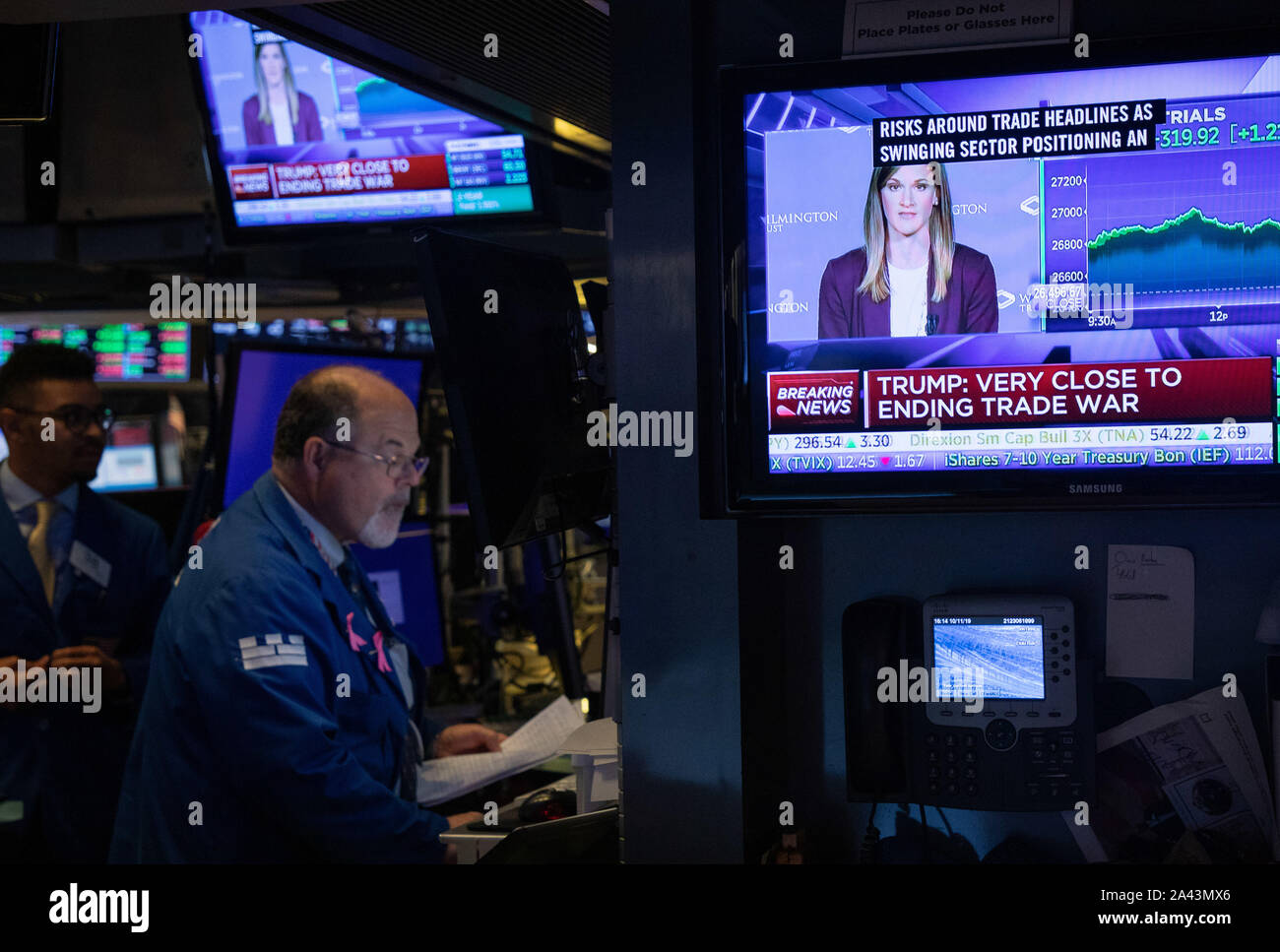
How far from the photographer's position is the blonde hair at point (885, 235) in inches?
51.6

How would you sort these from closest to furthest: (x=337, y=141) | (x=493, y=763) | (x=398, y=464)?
(x=493, y=763), (x=398, y=464), (x=337, y=141)

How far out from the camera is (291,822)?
7.22 ft

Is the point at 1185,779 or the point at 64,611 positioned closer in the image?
the point at 1185,779

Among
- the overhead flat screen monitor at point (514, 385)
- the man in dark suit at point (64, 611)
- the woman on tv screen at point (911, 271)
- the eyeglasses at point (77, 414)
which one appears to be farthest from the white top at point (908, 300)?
the eyeglasses at point (77, 414)

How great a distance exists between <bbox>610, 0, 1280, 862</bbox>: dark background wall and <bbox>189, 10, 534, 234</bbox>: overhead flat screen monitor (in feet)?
5.75

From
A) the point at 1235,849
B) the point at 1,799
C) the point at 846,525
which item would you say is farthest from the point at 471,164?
the point at 1235,849

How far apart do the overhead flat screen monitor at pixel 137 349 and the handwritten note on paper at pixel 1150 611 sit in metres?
5.78

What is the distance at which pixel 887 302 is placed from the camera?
4.35ft

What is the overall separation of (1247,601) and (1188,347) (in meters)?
0.42

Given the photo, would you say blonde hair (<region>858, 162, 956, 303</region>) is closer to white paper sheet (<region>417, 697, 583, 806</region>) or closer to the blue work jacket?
white paper sheet (<region>417, 697, 583, 806</region>)

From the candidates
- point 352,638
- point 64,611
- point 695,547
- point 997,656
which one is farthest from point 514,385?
point 64,611

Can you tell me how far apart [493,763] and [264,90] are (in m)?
2.21

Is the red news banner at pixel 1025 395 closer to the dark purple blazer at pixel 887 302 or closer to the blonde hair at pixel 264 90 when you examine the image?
the dark purple blazer at pixel 887 302

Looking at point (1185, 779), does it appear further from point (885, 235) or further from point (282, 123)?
Result: point (282, 123)
